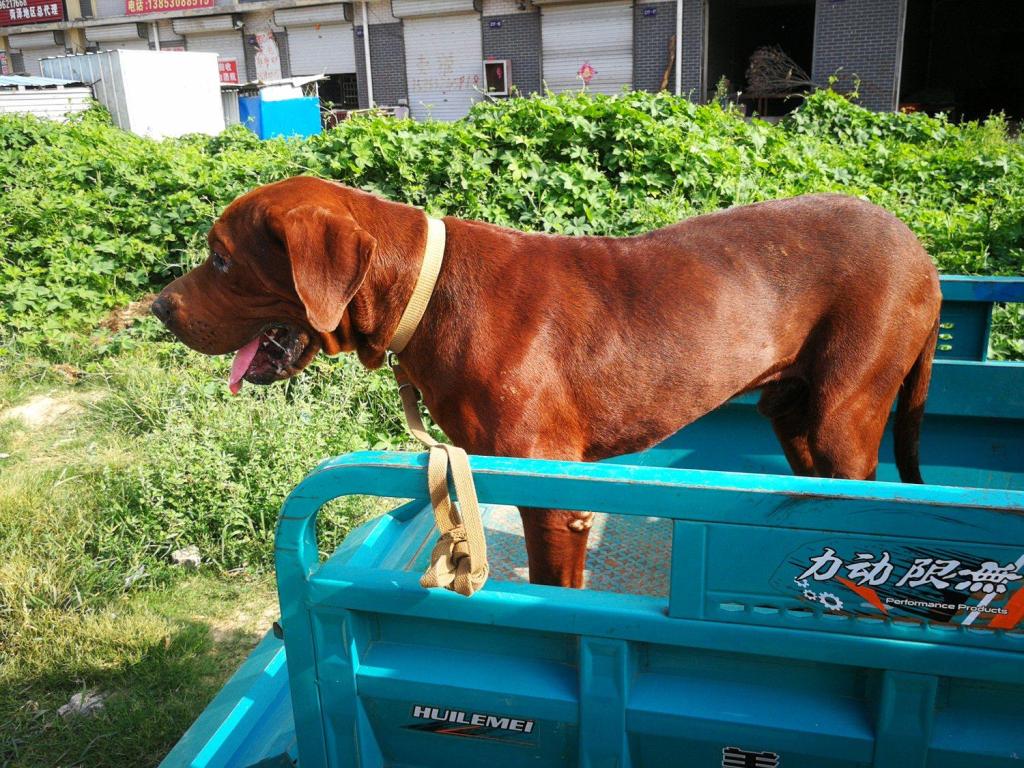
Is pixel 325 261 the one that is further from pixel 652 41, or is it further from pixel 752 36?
pixel 752 36

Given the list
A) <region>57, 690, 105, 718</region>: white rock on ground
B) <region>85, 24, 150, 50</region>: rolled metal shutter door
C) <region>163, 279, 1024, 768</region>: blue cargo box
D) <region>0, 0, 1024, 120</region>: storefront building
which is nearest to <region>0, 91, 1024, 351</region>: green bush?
<region>57, 690, 105, 718</region>: white rock on ground

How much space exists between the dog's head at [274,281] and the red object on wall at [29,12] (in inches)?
1408

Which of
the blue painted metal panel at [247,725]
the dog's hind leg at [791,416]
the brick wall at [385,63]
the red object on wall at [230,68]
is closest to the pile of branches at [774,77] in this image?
the brick wall at [385,63]

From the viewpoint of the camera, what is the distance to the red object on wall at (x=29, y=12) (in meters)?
32.0

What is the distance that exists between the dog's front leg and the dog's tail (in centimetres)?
130

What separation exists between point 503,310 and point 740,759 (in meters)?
1.34

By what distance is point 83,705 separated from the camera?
347 centimetres

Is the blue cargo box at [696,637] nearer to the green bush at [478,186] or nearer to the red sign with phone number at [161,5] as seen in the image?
the green bush at [478,186]

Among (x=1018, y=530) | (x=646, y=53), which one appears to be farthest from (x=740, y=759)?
(x=646, y=53)

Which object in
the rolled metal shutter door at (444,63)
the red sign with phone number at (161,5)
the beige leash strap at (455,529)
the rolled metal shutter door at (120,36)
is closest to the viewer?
the beige leash strap at (455,529)

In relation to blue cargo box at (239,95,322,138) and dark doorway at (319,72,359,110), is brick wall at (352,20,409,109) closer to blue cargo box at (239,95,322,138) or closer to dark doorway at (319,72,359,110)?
dark doorway at (319,72,359,110)

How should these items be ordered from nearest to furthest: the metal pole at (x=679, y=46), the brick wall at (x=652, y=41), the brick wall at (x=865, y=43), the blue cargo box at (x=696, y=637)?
the blue cargo box at (x=696, y=637) → the brick wall at (x=865, y=43) → the metal pole at (x=679, y=46) → the brick wall at (x=652, y=41)

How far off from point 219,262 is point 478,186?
484 cm

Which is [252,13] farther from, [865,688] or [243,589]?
[865,688]
